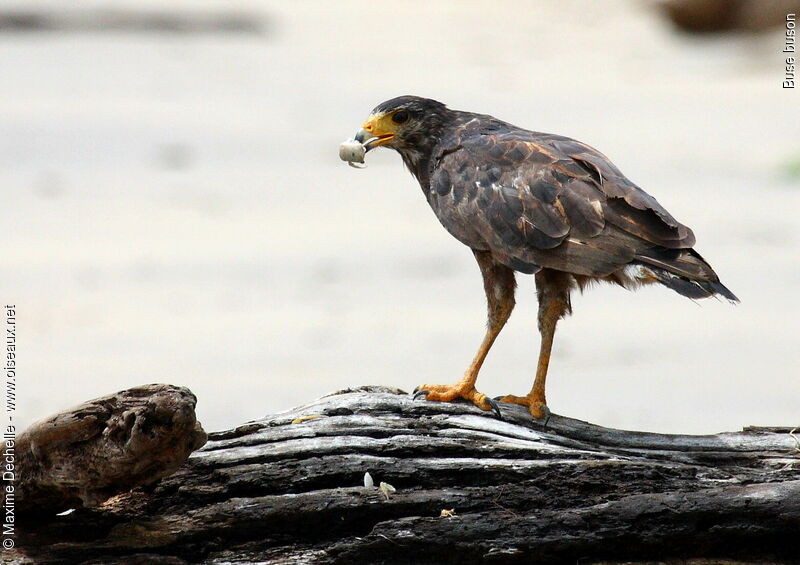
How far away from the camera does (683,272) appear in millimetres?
6016

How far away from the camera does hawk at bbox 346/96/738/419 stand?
6.13m

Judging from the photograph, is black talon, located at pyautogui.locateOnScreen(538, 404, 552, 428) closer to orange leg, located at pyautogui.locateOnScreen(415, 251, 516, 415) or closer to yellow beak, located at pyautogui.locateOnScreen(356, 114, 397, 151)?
orange leg, located at pyautogui.locateOnScreen(415, 251, 516, 415)

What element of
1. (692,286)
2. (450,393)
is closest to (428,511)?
(450,393)

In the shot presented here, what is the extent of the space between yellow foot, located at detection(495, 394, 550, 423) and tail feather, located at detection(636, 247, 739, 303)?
92 centimetres

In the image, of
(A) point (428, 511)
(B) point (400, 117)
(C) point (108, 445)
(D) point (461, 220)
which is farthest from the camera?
(B) point (400, 117)

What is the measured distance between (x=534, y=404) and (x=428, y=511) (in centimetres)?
97

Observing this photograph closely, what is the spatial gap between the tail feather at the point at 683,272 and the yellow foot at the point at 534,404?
92 cm

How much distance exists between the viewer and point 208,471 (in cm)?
596

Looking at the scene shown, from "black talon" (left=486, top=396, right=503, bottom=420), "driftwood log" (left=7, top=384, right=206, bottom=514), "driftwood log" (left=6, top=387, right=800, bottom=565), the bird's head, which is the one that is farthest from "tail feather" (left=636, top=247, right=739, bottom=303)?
"driftwood log" (left=7, top=384, right=206, bottom=514)

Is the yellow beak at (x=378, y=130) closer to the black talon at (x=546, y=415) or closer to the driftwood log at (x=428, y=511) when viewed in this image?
the black talon at (x=546, y=415)

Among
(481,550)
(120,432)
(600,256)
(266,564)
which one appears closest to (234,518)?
(266,564)

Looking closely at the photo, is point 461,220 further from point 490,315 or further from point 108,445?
point 108,445

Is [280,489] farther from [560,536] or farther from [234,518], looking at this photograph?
[560,536]

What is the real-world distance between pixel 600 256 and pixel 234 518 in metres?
2.05
